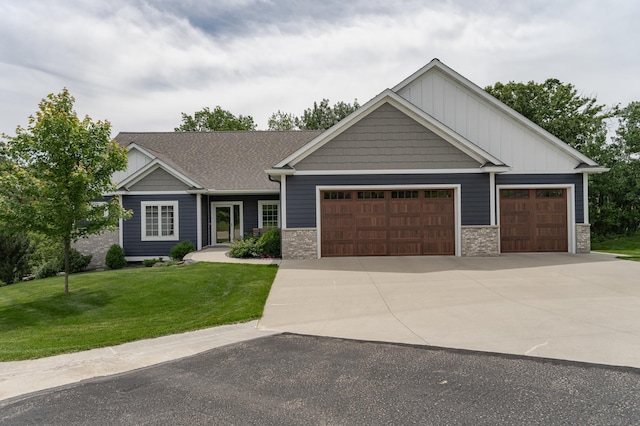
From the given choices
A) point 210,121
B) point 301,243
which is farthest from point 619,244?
point 210,121

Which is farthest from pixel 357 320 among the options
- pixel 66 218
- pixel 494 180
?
pixel 494 180

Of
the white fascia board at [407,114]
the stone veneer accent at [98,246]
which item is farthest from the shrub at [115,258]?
the white fascia board at [407,114]

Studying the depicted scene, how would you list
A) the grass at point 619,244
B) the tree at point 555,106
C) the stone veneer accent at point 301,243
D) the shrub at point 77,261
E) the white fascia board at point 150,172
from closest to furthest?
1. the stone veneer accent at point 301,243
2. the shrub at point 77,261
3. the white fascia board at point 150,172
4. the grass at point 619,244
5. the tree at point 555,106

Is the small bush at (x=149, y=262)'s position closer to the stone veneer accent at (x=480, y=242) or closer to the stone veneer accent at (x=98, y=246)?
the stone veneer accent at (x=98, y=246)

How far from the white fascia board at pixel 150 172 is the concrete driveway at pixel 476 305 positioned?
25.1 ft

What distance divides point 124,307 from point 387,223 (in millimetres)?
9430

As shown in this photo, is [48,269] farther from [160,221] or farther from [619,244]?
[619,244]

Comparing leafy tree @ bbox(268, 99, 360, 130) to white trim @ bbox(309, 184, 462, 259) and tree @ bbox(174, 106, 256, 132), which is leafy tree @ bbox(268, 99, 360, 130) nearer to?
tree @ bbox(174, 106, 256, 132)

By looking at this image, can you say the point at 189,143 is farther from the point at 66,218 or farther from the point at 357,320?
the point at 357,320

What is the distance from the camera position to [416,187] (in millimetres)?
14477

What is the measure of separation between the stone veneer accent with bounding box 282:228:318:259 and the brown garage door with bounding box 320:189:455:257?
451mm

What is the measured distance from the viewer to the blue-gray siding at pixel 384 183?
47.4 ft

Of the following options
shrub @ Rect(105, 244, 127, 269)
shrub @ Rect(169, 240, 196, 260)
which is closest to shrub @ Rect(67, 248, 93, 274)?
shrub @ Rect(105, 244, 127, 269)

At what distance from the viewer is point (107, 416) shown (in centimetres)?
369
